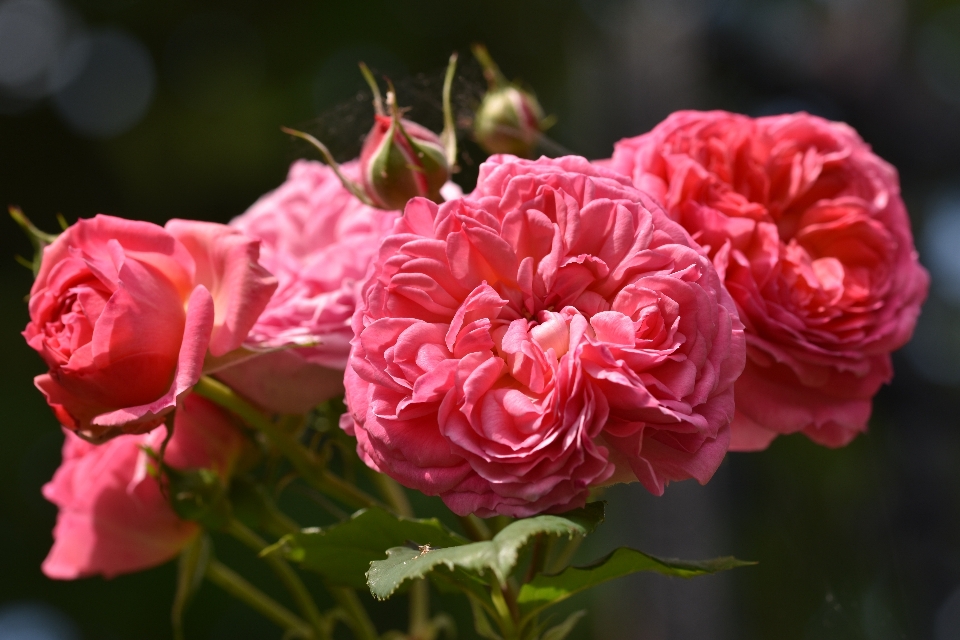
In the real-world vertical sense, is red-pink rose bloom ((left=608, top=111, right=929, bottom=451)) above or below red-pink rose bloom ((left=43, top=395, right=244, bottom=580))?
above

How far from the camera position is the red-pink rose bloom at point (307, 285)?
312mm

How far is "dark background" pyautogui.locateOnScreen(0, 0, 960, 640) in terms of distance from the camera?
0.68 m

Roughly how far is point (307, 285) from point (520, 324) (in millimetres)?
129

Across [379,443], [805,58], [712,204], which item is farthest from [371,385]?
[805,58]

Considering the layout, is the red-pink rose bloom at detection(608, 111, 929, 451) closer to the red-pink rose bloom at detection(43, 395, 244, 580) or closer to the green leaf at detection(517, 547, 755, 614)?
the green leaf at detection(517, 547, 755, 614)

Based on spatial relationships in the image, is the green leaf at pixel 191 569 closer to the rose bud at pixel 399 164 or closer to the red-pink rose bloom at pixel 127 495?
the red-pink rose bloom at pixel 127 495

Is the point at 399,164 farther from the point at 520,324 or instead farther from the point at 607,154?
the point at 607,154

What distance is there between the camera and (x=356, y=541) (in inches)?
11.6

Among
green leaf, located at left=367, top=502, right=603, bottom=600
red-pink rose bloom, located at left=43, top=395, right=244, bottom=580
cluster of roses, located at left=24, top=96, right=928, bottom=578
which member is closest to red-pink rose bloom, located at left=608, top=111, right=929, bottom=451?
cluster of roses, located at left=24, top=96, right=928, bottom=578

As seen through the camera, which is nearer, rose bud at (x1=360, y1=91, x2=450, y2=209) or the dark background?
rose bud at (x1=360, y1=91, x2=450, y2=209)

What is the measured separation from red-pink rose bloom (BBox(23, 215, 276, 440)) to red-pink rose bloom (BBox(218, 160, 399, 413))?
0.03 metres

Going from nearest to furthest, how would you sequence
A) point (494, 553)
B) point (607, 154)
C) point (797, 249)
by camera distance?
point (494, 553) < point (797, 249) < point (607, 154)

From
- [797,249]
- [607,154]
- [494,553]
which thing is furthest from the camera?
[607,154]

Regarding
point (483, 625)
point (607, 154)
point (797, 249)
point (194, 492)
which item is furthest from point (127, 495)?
point (607, 154)
